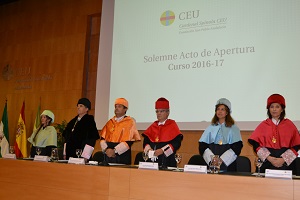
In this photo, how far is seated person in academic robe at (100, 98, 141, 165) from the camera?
393cm

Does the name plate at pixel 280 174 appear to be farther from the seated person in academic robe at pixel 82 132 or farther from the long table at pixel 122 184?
the seated person in academic robe at pixel 82 132

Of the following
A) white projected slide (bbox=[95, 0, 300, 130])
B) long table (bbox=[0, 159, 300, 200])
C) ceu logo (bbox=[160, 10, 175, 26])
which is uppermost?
ceu logo (bbox=[160, 10, 175, 26])

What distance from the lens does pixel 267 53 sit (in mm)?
4438

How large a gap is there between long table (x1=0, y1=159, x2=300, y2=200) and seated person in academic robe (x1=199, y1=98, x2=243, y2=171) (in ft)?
3.30

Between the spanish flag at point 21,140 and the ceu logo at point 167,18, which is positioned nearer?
the ceu logo at point 167,18

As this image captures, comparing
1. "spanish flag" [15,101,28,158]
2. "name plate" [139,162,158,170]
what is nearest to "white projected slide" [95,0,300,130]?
"spanish flag" [15,101,28,158]

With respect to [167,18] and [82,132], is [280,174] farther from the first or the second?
[167,18]

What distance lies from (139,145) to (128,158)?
1804 millimetres

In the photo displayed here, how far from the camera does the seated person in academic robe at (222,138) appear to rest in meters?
3.47

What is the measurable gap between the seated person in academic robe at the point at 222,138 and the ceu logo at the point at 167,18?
6.87 feet

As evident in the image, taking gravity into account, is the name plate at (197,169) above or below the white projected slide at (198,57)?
below

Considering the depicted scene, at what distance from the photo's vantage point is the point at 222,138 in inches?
139

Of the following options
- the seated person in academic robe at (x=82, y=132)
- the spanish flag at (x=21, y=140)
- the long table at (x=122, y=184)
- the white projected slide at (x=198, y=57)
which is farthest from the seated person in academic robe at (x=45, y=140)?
the spanish flag at (x=21, y=140)

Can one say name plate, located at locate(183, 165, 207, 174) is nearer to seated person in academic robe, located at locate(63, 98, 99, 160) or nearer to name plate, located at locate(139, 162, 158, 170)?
name plate, located at locate(139, 162, 158, 170)
